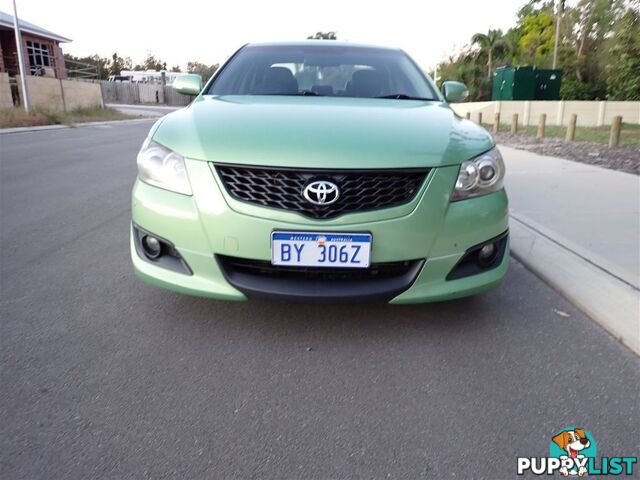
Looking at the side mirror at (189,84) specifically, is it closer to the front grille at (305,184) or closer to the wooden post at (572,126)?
the front grille at (305,184)

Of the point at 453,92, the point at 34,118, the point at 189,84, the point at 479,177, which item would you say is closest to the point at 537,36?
the point at 34,118

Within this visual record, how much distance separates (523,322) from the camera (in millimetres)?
2850

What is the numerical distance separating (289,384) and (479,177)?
129 cm

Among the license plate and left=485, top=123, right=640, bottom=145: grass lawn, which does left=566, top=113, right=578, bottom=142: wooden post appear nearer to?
left=485, top=123, right=640, bottom=145: grass lawn

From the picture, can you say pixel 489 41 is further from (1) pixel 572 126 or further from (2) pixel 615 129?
(2) pixel 615 129

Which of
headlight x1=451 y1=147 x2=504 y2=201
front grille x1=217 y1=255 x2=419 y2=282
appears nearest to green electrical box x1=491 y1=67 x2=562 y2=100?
headlight x1=451 y1=147 x2=504 y2=201

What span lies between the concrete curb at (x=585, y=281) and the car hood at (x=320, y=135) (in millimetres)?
1103

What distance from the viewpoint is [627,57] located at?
24.5 metres

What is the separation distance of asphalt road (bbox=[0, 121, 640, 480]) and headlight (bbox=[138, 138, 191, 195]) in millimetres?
706

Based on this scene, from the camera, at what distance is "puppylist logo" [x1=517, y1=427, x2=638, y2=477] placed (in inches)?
68.6

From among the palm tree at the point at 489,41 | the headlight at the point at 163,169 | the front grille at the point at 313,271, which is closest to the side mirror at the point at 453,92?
the front grille at the point at 313,271

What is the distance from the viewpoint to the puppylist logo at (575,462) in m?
1.74

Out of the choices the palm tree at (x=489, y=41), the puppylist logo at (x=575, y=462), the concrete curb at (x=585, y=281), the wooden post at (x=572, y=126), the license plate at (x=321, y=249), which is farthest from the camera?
the palm tree at (x=489, y=41)

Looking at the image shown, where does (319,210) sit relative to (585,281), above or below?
above
